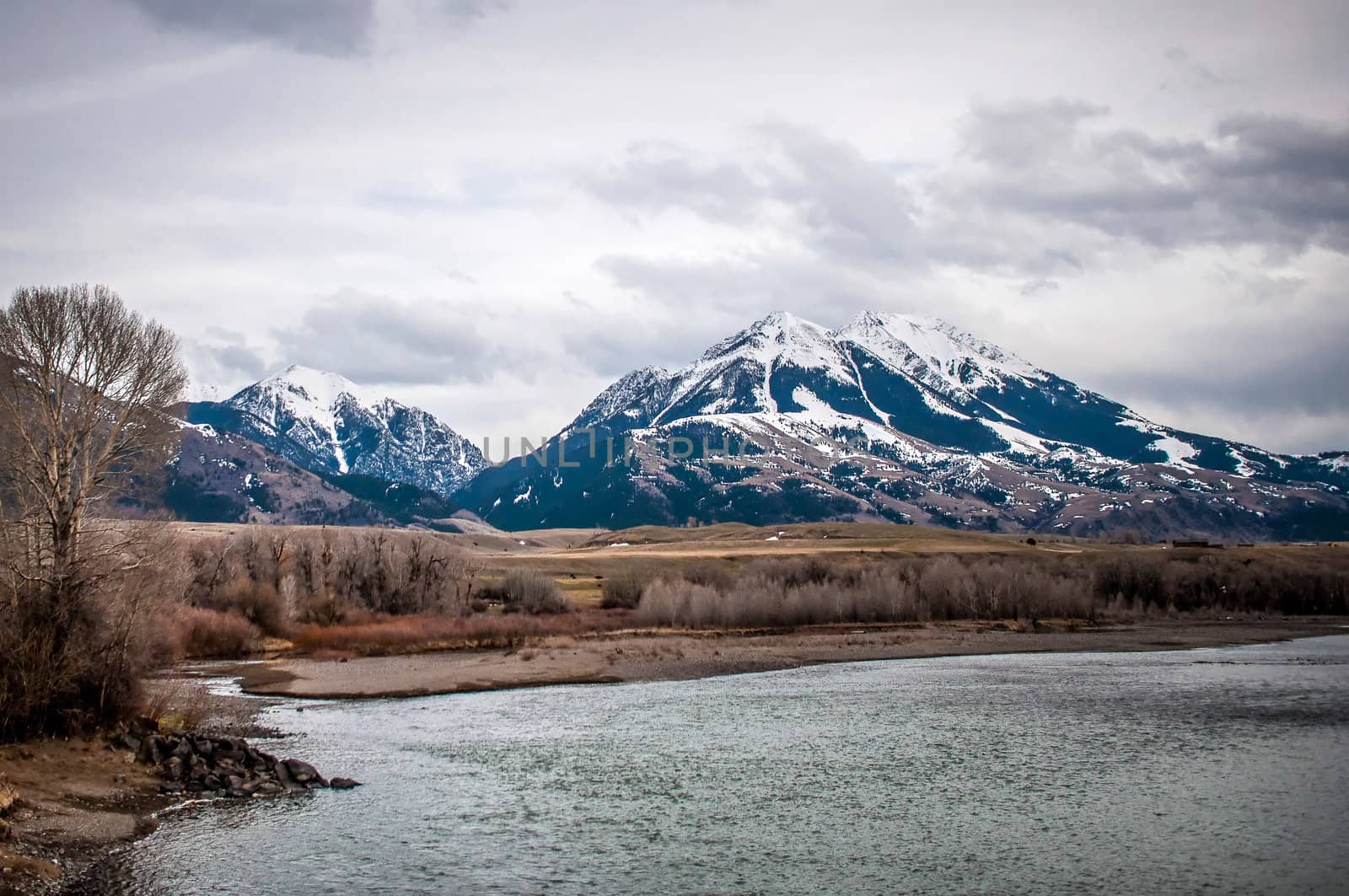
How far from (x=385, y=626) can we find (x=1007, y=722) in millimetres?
65731

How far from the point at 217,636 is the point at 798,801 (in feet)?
226

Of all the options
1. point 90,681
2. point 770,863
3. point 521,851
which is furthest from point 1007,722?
point 90,681

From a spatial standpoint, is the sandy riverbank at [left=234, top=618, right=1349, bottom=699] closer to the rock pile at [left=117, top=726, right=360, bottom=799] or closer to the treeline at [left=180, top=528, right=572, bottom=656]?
the treeline at [left=180, top=528, right=572, bottom=656]

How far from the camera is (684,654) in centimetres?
9212

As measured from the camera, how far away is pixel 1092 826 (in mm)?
34969

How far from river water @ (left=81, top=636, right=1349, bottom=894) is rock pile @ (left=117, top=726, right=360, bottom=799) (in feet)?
4.56

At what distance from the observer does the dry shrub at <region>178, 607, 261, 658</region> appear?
90.1 metres

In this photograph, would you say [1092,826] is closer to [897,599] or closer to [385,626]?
[385,626]

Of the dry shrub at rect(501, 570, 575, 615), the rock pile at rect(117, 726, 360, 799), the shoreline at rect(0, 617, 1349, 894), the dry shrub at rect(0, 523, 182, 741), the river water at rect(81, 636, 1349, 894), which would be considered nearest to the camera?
the river water at rect(81, 636, 1349, 894)

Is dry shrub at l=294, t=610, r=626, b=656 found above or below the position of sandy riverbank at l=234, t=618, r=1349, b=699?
above

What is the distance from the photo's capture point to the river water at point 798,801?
29.7 meters

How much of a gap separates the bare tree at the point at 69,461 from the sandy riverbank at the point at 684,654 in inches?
1136

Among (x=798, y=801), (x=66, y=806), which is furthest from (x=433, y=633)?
(x=66, y=806)

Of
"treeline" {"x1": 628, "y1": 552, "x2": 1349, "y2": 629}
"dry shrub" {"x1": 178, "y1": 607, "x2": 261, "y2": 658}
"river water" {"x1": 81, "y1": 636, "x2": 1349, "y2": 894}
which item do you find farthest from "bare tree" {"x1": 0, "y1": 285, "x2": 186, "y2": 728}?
"treeline" {"x1": 628, "y1": 552, "x2": 1349, "y2": 629}
